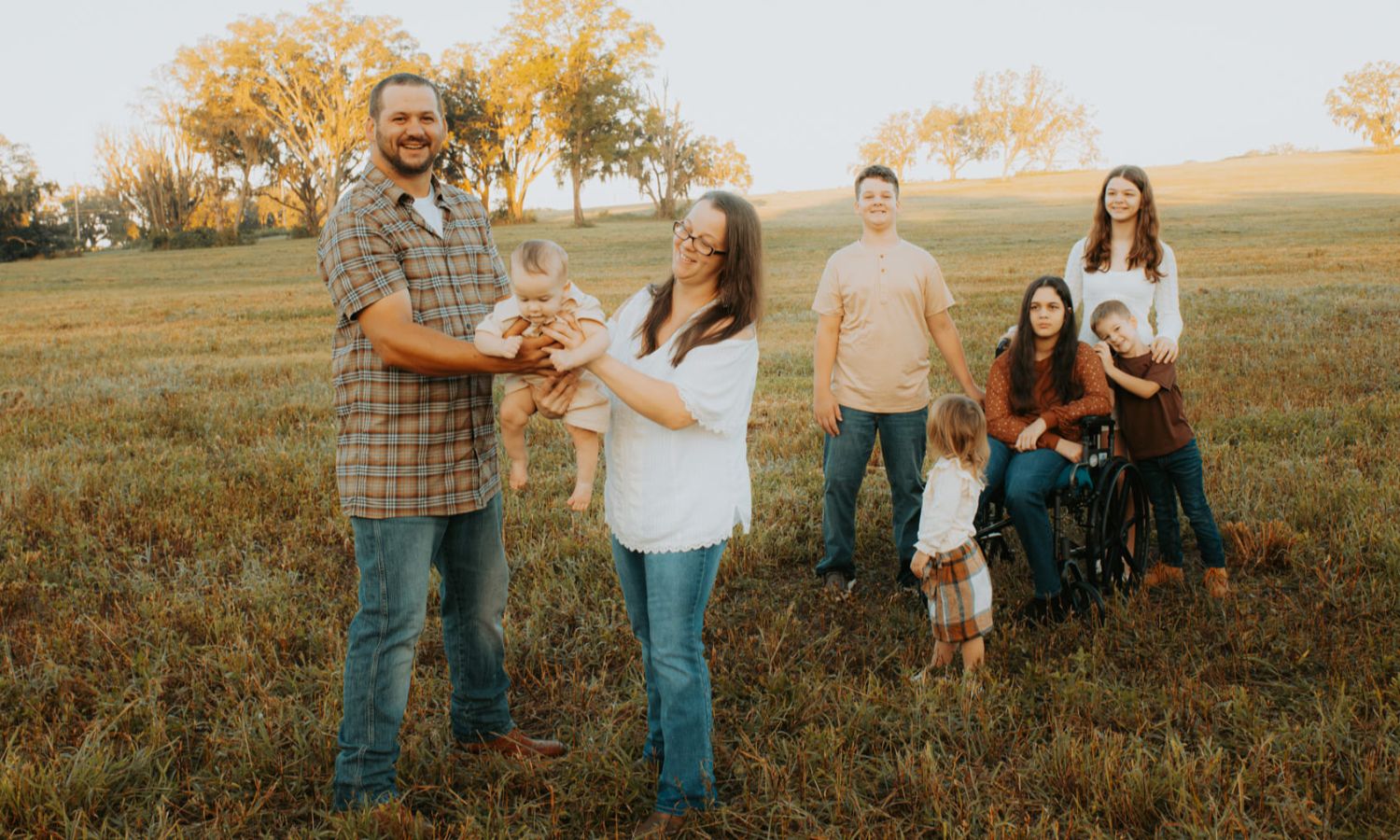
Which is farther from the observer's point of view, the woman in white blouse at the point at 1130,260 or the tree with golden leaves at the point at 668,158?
the tree with golden leaves at the point at 668,158

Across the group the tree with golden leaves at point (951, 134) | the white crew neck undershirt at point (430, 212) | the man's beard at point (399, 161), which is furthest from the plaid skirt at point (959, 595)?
the tree with golden leaves at point (951, 134)

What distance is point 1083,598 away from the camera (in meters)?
4.78

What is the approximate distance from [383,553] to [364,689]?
0.47 meters

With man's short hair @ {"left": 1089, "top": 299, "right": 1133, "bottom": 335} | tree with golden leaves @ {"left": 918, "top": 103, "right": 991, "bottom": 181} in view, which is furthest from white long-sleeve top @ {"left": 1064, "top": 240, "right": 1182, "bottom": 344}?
tree with golden leaves @ {"left": 918, "top": 103, "right": 991, "bottom": 181}

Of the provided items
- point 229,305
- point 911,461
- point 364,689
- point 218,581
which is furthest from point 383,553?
point 229,305

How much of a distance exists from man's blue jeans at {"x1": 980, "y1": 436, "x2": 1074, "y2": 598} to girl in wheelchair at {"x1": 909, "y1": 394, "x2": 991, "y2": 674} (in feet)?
1.64

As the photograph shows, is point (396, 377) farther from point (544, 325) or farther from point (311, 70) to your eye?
point (311, 70)

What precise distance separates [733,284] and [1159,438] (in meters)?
3.30

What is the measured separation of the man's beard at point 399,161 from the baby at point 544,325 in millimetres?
496

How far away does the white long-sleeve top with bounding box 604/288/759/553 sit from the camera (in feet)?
9.30

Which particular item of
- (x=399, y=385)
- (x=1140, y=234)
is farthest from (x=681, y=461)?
(x=1140, y=234)

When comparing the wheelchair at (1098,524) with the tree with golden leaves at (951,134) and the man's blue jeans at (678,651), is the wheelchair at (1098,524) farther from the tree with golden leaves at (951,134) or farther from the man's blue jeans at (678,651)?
the tree with golden leaves at (951,134)

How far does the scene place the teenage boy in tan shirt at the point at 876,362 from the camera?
514cm

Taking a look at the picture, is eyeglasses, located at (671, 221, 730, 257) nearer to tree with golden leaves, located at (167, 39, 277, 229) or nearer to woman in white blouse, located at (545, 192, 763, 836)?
woman in white blouse, located at (545, 192, 763, 836)
